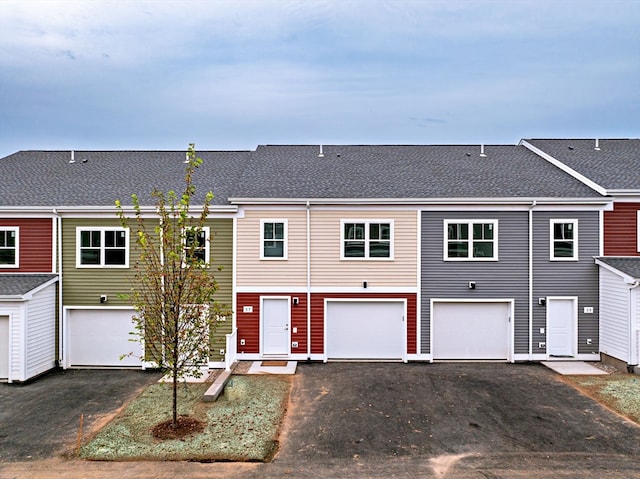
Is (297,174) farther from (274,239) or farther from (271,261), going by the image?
(271,261)

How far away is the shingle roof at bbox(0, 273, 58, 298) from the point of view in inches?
475

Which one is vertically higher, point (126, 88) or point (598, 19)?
point (126, 88)

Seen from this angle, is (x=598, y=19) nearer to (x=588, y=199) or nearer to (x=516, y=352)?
(x=588, y=199)

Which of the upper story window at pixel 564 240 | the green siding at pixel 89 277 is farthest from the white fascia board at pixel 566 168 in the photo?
the green siding at pixel 89 277

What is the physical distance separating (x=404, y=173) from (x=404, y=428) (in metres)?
9.89

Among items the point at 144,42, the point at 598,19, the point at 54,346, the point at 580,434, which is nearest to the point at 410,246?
the point at 580,434

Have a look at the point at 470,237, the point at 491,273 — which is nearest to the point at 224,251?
the point at 470,237

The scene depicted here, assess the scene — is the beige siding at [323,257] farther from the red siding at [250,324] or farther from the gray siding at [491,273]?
the gray siding at [491,273]

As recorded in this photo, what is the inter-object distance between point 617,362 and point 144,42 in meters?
27.6

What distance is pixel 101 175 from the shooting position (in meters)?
16.2

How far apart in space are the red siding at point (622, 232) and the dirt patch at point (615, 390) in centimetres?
418

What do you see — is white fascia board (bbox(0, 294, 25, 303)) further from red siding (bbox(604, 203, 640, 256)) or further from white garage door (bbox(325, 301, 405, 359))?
red siding (bbox(604, 203, 640, 256))

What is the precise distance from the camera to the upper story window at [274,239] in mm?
13797

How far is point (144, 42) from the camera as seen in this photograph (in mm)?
23547
